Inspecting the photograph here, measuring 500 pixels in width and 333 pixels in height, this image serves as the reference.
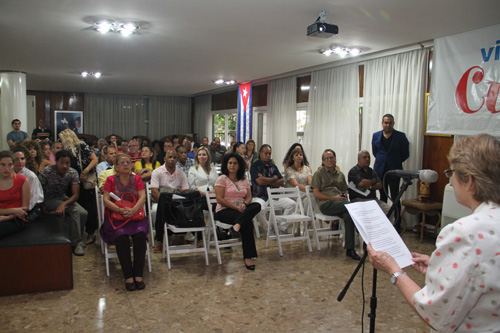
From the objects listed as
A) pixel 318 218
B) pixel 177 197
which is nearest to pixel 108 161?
pixel 177 197

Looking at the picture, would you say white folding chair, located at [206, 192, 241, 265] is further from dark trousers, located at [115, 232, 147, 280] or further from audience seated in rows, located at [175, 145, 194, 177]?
audience seated in rows, located at [175, 145, 194, 177]

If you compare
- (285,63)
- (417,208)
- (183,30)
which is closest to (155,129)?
(285,63)

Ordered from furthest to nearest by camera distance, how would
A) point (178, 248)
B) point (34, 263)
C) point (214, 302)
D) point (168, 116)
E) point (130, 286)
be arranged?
point (168, 116) → point (178, 248) → point (130, 286) → point (34, 263) → point (214, 302)

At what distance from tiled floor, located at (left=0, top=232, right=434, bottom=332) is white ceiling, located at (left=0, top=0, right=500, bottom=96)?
9.36 ft

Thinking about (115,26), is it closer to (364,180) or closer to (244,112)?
(364,180)

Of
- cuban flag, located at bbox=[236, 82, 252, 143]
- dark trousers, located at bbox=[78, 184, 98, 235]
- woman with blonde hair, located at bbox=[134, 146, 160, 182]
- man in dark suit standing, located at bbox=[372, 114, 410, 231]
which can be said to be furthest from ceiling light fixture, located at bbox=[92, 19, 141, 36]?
cuban flag, located at bbox=[236, 82, 252, 143]

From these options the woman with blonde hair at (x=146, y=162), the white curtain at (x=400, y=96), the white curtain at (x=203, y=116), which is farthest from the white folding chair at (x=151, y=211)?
the white curtain at (x=203, y=116)

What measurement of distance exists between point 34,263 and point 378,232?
3.16m

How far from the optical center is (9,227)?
149 inches

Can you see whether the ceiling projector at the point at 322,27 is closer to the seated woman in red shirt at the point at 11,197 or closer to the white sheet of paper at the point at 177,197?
the white sheet of paper at the point at 177,197

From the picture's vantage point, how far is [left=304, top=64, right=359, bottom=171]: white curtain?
24.1 ft

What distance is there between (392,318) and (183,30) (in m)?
4.21

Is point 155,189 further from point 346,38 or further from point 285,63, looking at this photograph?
point 285,63

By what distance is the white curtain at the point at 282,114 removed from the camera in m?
9.19
